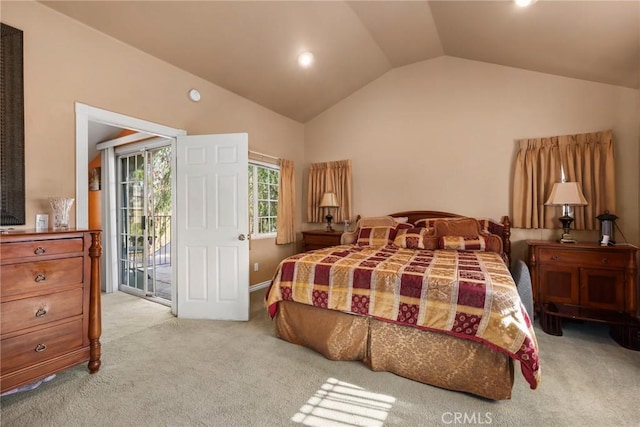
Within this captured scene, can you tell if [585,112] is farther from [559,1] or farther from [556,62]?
[559,1]

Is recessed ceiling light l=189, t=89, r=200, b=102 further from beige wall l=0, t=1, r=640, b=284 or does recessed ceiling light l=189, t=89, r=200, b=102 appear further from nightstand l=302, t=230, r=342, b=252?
nightstand l=302, t=230, r=342, b=252

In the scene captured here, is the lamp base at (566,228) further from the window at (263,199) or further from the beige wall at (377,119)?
the window at (263,199)

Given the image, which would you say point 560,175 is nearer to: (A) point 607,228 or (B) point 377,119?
(A) point 607,228

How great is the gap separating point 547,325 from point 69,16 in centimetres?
497

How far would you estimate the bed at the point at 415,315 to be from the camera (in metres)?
1.67

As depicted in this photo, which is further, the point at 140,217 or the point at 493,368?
the point at 140,217

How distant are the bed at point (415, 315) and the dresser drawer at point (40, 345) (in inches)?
53.5

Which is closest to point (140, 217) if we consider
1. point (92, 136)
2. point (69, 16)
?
point (92, 136)

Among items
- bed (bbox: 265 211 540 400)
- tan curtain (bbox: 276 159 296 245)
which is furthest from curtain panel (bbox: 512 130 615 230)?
tan curtain (bbox: 276 159 296 245)

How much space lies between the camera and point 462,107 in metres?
3.83

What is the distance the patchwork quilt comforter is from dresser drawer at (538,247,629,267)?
752 millimetres

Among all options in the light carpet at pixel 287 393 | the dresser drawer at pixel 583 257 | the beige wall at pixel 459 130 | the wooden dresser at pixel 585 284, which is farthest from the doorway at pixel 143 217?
the dresser drawer at pixel 583 257

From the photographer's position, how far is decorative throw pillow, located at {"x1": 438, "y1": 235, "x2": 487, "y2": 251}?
3.09 m

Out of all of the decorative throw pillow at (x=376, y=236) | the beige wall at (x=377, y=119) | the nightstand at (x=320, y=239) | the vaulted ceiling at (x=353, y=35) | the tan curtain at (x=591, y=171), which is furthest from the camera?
the nightstand at (x=320, y=239)
